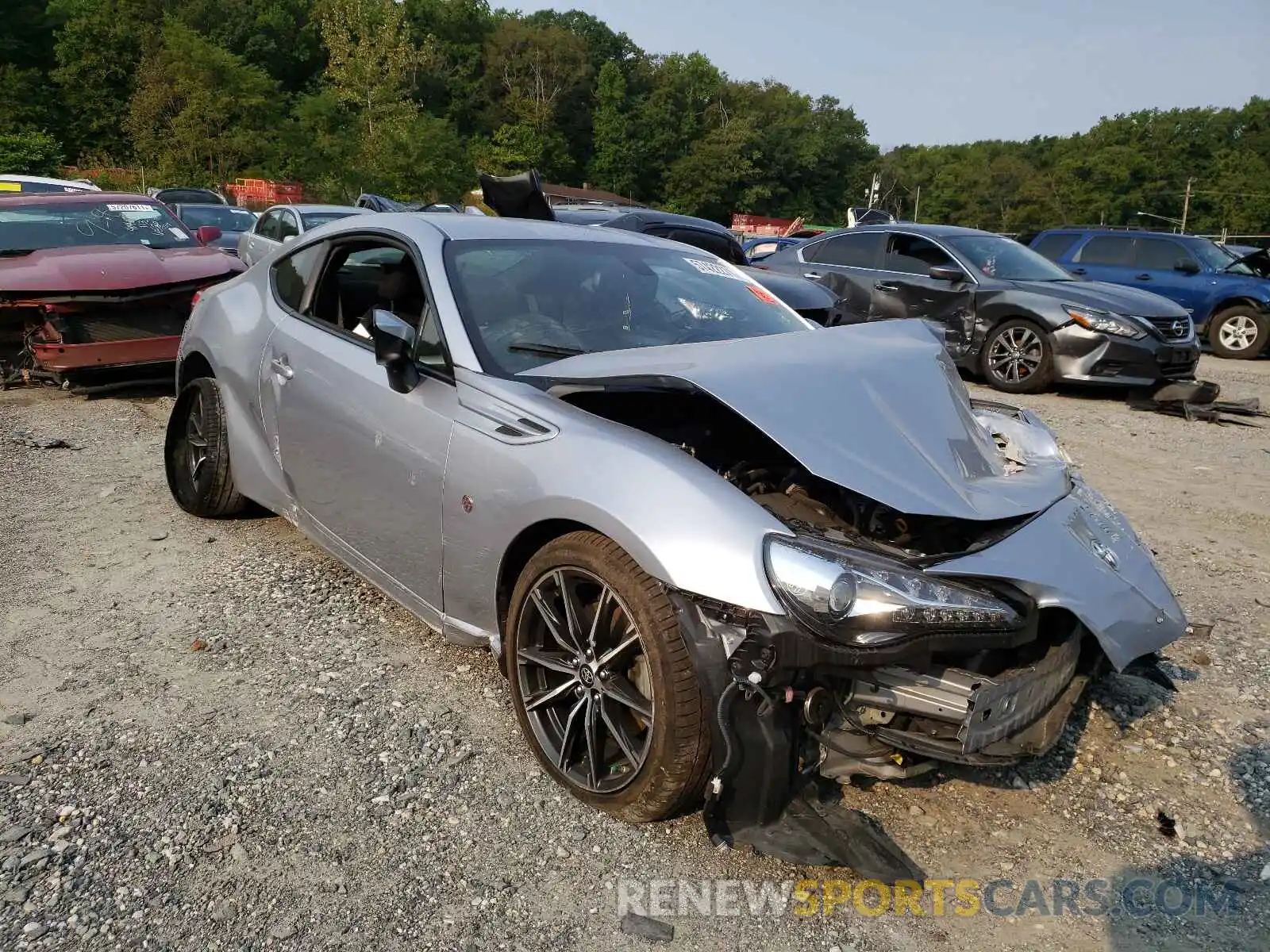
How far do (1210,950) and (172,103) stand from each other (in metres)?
54.3

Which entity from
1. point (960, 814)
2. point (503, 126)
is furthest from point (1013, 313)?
point (503, 126)

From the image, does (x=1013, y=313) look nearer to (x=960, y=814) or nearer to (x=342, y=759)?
(x=960, y=814)

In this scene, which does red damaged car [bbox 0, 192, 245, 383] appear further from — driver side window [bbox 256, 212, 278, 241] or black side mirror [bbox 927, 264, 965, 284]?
black side mirror [bbox 927, 264, 965, 284]

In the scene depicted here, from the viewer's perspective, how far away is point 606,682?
8.41 ft

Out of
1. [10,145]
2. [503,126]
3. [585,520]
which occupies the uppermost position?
[503,126]

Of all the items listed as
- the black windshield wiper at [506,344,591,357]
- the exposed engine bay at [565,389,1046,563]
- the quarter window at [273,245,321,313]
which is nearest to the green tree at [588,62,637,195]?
the quarter window at [273,245,321,313]

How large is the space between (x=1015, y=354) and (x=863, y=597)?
8.20 meters

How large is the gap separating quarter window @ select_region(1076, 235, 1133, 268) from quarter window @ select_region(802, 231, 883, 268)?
5.03 meters

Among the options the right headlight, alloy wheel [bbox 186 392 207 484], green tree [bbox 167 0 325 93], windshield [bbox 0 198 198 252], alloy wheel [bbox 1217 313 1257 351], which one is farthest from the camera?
green tree [bbox 167 0 325 93]

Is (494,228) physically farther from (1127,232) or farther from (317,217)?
(1127,232)

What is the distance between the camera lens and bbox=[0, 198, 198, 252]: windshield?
8023mm

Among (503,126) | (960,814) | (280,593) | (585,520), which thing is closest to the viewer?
(585,520)

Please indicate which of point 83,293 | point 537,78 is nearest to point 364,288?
point 83,293

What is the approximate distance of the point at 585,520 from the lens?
8.33 ft
